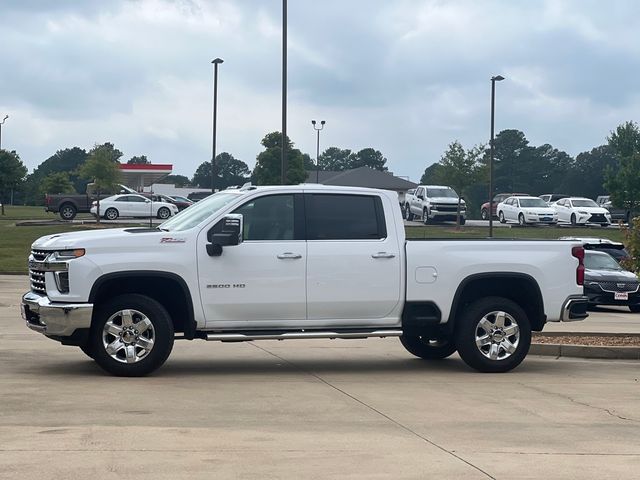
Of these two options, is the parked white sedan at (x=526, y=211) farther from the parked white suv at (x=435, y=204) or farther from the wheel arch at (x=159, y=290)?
the wheel arch at (x=159, y=290)

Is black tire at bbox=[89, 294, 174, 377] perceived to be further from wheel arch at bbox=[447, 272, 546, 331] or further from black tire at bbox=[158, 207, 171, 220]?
black tire at bbox=[158, 207, 171, 220]

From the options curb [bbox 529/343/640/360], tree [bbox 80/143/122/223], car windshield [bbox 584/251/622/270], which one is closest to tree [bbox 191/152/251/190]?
tree [bbox 80/143/122/223]

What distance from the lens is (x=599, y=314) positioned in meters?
24.2

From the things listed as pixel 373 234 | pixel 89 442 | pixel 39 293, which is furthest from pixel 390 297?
pixel 89 442

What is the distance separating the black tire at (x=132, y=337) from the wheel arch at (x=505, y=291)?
128 inches

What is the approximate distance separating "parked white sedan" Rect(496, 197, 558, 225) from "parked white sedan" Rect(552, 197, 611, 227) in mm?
863

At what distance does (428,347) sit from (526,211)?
41.6 m

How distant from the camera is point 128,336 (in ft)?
39.1

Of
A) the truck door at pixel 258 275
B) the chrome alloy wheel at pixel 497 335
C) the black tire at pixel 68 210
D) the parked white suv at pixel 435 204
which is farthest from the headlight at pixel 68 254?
the black tire at pixel 68 210

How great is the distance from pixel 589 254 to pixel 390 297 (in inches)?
585

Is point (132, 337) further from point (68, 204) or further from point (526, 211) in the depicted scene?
point (526, 211)

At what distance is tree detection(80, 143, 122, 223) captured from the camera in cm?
5653

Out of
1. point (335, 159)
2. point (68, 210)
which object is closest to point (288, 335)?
point (68, 210)

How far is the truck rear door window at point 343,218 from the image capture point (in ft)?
41.3
